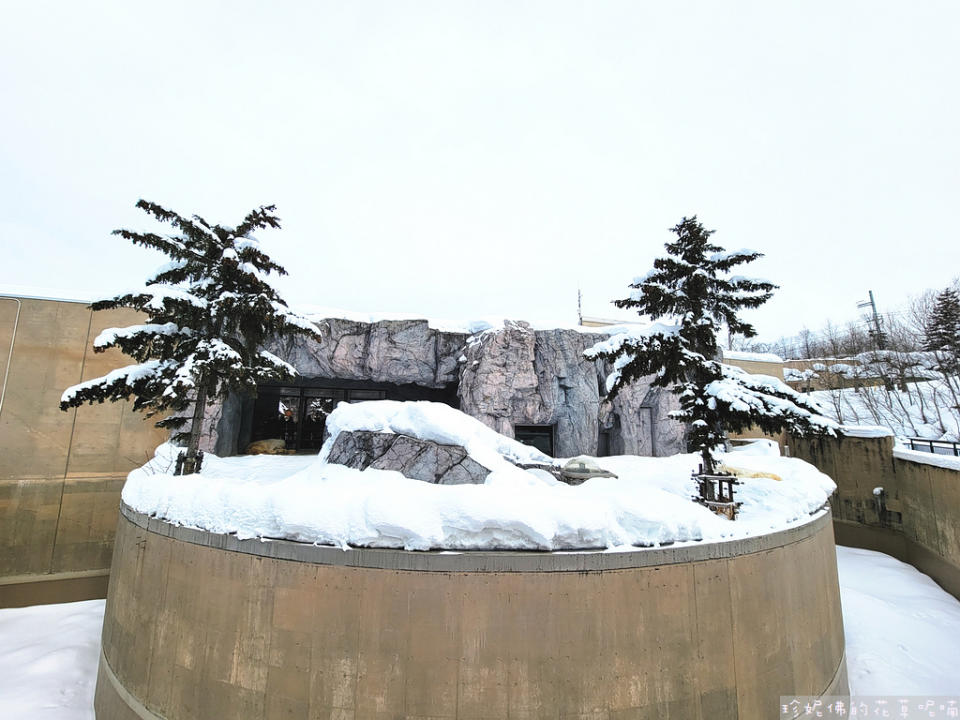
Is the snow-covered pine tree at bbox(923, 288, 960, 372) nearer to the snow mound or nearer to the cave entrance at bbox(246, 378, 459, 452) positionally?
the cave entrance at bbox(246, 378, 459, 452)

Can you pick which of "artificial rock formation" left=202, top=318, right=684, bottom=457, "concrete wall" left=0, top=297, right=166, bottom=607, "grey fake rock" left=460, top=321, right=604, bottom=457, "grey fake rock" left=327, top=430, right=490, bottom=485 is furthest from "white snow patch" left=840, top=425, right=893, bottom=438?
"concrete wall" left=0, top=297, right=166, bottom=607

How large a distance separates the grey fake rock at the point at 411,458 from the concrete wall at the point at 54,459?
857 cm

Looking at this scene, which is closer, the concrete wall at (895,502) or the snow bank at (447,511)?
the snow bank at (447,511)

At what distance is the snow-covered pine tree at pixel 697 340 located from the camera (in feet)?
22.8

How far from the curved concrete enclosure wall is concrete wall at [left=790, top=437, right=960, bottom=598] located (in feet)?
27.0

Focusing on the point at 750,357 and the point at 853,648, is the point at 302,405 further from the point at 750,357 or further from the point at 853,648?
the point at 750,357

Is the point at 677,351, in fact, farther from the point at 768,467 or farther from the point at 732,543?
the point at 768,467

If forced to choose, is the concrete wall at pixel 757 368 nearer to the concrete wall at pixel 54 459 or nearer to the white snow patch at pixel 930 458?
the white snow patch at pixel 930 458

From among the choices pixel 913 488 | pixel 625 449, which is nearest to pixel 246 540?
pixel 625 449

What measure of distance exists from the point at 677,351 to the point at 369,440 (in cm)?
543

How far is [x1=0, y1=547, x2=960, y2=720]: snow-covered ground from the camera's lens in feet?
24.1

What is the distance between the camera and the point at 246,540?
5.13 m

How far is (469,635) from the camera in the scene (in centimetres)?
452

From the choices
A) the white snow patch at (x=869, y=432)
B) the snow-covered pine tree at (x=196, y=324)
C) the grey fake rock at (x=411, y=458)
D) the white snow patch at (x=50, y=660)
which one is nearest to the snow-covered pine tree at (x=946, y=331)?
the white snow patch at (x=869, y=432)
